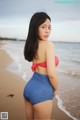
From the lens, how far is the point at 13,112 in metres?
2.03

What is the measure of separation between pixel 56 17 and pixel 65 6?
13 centimetres

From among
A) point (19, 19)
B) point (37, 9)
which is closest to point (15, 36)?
point (19, 19)

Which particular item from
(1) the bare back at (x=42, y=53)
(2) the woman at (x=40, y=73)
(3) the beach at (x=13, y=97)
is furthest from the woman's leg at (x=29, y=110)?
(3) the beach at (x=13, y=97)

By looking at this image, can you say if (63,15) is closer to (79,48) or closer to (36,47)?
(79,48)

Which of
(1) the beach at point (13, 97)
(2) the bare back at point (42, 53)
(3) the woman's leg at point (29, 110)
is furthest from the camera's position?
(1) the beach at point (13, 97)

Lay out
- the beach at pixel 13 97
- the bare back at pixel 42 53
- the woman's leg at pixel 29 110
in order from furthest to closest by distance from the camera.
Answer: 1. the beach at pixel 13 97
2. the woman's leg at pixel 29 110
3. the bare back at pixel 42 53

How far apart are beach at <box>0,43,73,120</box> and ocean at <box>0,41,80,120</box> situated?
0.19 ft

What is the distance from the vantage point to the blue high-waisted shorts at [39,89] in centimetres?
131

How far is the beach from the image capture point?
2016 mm

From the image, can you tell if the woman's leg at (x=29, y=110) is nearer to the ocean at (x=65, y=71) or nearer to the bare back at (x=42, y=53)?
the bare back at (x=42, y=53)

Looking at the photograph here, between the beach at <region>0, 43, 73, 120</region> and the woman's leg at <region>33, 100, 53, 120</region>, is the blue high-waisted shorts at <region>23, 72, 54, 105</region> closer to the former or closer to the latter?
the woman's leg at <region>33, 100, 53, 120</region>

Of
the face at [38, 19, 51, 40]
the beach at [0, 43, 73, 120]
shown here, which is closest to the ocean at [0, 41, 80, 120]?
the beach at [0, 43, 73, 120]

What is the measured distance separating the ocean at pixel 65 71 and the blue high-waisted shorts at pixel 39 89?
71 cm

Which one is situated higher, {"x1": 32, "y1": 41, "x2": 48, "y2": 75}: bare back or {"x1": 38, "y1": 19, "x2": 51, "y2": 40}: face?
{"x1": 38, "y1": 19, "x2": 51, "y2": 40}: face
